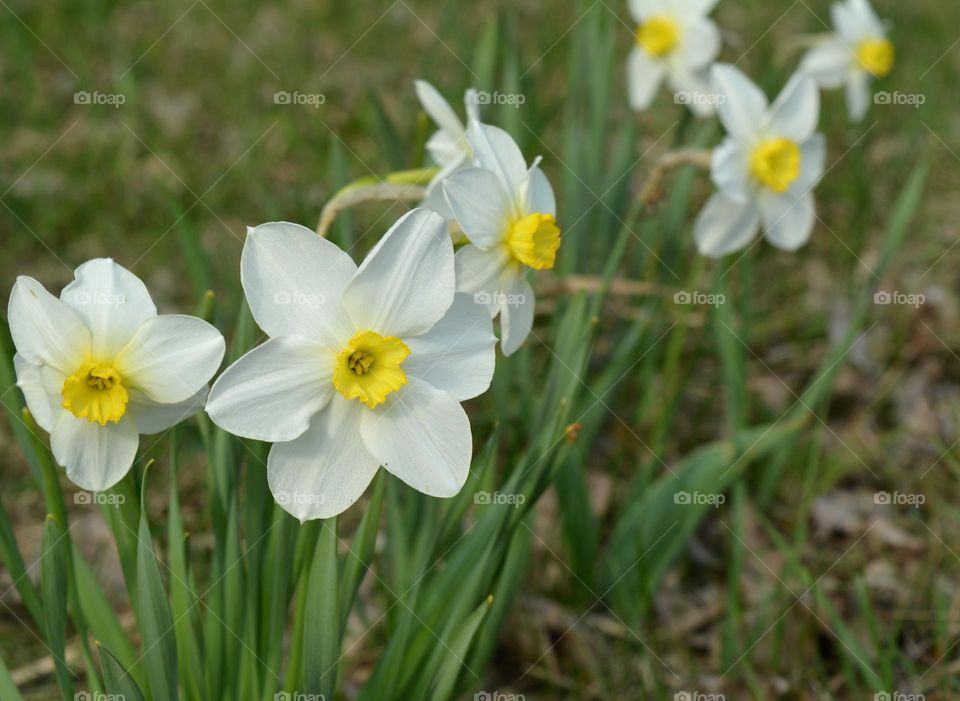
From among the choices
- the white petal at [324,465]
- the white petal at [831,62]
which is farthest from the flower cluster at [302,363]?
the white petal at [831,62]

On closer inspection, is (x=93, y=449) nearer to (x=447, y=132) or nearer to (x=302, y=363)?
(x=302, y=363)

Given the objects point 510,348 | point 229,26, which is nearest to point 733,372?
point 510,348

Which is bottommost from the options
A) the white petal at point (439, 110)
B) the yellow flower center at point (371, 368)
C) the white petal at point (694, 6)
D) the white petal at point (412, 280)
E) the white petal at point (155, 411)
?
the white petal at point (155, 411)

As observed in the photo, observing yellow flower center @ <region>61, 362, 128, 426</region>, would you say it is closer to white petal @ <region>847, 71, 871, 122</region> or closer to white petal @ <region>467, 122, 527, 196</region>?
white petal @ <region>467, 122, 527, 196</region>

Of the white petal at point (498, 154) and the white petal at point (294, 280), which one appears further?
the white petal at point (498, 154)

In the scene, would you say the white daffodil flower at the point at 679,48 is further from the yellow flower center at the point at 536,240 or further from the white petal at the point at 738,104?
the yellow flower center at the point at 536,240

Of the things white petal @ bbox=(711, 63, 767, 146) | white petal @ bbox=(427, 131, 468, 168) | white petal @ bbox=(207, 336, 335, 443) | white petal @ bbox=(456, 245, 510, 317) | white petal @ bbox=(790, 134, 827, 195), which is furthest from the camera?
white petal @ bbox=(790, 134, 827, 195)

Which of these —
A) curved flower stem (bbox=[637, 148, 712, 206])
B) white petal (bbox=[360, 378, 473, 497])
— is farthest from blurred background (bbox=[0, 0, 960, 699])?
white petal (bbox=[360, 378, 473, 497])

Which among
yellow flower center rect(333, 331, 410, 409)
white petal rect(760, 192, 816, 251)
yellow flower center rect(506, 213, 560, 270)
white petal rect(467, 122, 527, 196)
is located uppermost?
white petal rect(760, 192, 816, 251)
